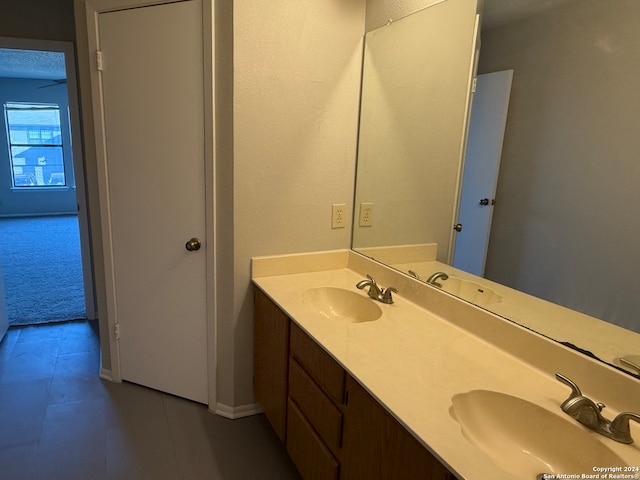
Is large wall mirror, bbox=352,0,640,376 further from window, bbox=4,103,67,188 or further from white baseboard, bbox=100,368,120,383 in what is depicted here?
window, bbox=4,103,67,188

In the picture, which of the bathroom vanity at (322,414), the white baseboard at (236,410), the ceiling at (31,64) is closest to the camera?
the bathroom vanity at (322,414)

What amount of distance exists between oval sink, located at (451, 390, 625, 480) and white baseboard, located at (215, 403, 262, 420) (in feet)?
4.75

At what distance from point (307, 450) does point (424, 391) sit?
0.67m

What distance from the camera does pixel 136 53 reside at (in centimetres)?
197

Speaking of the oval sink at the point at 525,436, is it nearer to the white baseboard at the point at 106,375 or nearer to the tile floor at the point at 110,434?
the tile floor at the point at 110,434

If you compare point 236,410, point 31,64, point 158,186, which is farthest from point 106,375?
point 31,64

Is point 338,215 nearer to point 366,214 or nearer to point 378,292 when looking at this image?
point 366,214

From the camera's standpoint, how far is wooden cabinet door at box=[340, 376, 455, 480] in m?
0.93

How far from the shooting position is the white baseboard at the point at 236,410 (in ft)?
7.13

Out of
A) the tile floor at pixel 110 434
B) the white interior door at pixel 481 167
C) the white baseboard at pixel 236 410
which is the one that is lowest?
the tile floor at pixel 110 434

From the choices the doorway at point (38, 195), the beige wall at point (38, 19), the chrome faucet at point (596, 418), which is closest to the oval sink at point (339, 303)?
the chrome faucet at point (596, 418)

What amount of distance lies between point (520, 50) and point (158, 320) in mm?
2092

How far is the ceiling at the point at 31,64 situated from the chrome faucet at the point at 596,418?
515 centimetres

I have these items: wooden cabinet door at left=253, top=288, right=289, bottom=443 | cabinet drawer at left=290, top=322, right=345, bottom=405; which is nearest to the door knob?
wooden cabinet door at left=253, top=288, right=289, bottom=443
